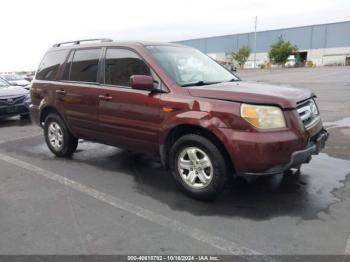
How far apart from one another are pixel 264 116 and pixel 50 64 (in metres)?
4.09

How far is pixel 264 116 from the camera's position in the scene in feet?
12.4

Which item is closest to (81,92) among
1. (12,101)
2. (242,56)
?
(12,101)

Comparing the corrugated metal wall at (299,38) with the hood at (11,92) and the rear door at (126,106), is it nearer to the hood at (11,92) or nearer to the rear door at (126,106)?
the hood at (11,92)

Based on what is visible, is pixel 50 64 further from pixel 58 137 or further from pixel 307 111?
pixel 307 111

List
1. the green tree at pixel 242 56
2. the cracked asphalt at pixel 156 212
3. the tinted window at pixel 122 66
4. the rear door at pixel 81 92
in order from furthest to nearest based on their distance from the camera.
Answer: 1. the green tree at pixel 242 56
2. the rear door at pixel 81 92
3. the tinted window at pixel 122 66
4. the cracked asphalt at pixel 156 212

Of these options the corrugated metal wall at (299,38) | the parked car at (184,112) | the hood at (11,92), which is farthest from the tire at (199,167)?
the corrugated metal wall at (299,38)

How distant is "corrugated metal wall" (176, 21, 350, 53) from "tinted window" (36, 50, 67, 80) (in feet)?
258

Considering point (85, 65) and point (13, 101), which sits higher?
point (85, 65)

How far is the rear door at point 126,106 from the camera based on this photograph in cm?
455

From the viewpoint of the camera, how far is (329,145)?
6578mm

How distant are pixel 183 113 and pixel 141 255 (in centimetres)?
168

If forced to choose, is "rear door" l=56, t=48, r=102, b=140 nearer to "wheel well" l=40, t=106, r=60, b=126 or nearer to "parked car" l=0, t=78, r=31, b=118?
"wheel well" l=40, t=106, r=60, b=126

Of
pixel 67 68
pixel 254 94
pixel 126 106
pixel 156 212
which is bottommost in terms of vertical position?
pixel 156 212

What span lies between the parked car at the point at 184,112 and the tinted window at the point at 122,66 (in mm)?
13
